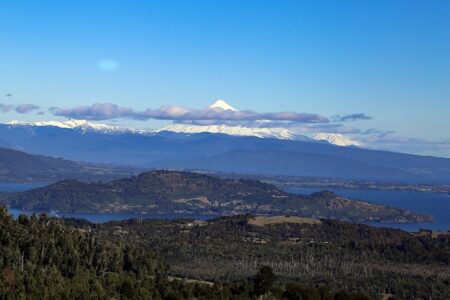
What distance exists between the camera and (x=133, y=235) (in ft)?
613

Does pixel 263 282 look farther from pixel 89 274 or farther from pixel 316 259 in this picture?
pixel 316 259

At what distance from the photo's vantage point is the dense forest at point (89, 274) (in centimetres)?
8444

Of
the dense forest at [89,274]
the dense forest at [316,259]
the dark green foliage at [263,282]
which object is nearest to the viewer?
the dense forest at [89,274]

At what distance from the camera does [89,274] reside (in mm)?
101000

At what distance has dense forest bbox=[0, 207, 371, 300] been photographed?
84.4 metres

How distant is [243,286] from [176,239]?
8606 centimetres

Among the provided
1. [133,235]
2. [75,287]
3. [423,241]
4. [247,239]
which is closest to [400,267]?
[423,241]

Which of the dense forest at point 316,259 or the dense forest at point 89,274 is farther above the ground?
the dense forest at point 89,274

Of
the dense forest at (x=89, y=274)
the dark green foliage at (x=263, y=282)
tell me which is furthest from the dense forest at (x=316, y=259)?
the dark green foliage at (x=263, y=282)

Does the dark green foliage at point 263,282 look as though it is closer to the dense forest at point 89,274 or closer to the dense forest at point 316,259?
the dense forest at point 89,274

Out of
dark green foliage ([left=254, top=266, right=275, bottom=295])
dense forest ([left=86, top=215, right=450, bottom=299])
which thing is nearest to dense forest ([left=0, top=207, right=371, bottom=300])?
dark green foliage ([left=254, top=266, right=275, bottom=295])

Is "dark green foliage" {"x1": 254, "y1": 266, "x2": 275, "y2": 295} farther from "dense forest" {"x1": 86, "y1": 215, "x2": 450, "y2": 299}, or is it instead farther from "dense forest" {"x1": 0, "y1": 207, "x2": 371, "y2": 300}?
"dense forest" {"x1": 86, "y1": 215, "x2": 450, "y2": 299}

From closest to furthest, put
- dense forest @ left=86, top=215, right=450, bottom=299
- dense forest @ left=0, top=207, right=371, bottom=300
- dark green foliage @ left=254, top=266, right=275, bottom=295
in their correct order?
1. dense forest @ left=0, top=207, right=371, bottom=300
2. dark green foliage @ left=254, top=266, right=275, bottom=295
3. dense forest @ left=86, top=215, right=450, bottom=299

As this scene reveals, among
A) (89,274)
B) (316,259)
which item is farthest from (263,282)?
(316,259)
